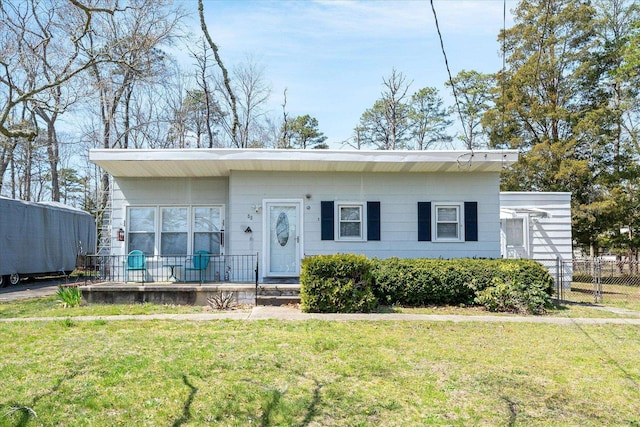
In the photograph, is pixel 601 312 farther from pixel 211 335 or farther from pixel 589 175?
pixel 589 175

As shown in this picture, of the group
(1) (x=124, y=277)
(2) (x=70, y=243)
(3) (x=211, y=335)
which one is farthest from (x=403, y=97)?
(3) (x=211, y=335)

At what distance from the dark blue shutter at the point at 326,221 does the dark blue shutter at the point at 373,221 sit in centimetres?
92

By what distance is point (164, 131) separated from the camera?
29016mm

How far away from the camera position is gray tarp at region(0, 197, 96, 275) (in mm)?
15008

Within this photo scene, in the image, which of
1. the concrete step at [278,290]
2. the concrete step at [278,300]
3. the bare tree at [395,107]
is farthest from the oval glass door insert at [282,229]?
the bare tree at [395,107]

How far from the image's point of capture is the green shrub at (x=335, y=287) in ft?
29.5

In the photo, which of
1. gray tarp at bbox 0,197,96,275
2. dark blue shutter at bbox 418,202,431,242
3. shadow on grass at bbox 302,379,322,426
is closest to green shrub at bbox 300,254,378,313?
Answer: dark blue shutter at bbox 418,202,431,242

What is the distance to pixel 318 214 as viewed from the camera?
1182cm

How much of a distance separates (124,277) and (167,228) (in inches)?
62.5

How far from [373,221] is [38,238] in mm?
12280

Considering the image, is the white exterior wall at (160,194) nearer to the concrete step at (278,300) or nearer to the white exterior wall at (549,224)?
the concrete step at (278,300)

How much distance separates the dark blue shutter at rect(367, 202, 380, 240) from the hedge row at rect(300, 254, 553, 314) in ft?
5.65

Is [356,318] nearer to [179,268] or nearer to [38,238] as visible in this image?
[179,268]

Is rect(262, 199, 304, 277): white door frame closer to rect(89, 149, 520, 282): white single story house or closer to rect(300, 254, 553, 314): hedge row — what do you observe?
rect(89, 149, 520, 282): white single story house
